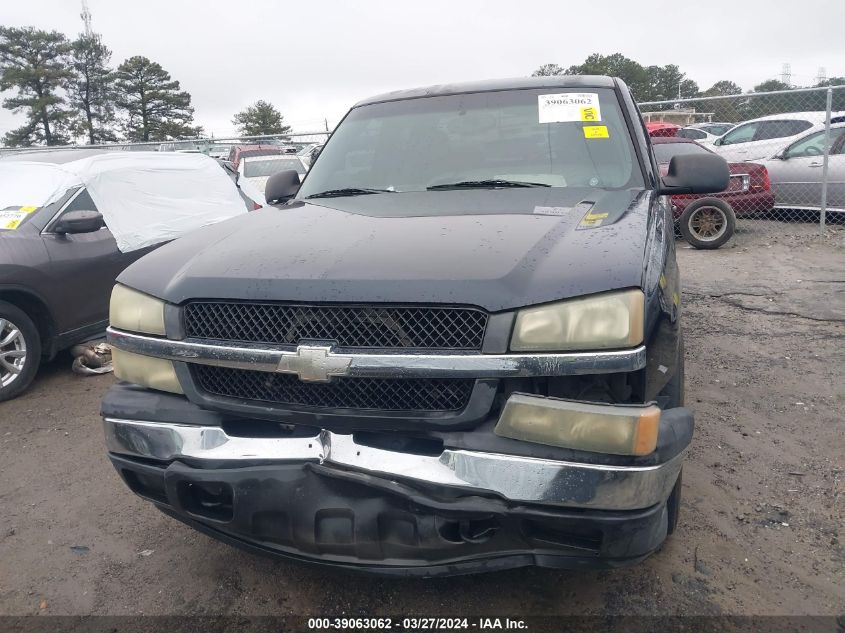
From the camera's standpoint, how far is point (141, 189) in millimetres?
5562

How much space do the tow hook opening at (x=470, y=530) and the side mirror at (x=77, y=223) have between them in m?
4.13

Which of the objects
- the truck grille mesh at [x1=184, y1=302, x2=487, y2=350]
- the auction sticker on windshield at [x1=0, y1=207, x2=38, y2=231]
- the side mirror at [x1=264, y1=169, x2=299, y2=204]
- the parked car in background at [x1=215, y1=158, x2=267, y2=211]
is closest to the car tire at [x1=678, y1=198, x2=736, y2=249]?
the parked car in background at [x1=215, y1=158, x2=267, y2=211]

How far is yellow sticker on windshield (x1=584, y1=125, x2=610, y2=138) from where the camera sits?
300 cm

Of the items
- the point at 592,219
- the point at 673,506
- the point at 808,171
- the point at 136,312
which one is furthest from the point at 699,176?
the point at 808,171

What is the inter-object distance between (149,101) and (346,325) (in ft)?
209

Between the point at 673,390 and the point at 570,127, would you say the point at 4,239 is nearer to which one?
the point at 570,127

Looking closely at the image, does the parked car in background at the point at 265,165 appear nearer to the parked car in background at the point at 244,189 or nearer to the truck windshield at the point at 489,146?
the parked car in background at the point at 244,189

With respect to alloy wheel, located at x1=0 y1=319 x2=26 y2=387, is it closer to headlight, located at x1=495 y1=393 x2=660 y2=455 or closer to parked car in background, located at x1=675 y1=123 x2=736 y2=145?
headlight, located at x1=495 y1=393 x2=660 y2=455

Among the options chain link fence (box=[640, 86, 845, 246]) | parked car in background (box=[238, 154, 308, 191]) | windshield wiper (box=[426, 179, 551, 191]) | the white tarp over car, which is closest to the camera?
windshield wiper (box=[426, 179, 551, 191])

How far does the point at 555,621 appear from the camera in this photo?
2189 millimetres

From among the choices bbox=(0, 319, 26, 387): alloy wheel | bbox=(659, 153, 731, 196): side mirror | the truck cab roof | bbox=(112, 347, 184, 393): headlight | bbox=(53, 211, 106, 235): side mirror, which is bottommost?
bbox=(0, 319, 26, 387): alloy wheel

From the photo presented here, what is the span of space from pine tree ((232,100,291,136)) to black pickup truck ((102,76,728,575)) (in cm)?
6009

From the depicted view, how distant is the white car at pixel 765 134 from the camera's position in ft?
34.6

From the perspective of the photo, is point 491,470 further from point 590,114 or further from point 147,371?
point 590,114
